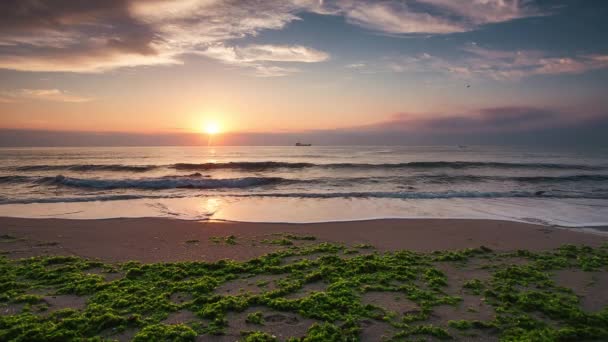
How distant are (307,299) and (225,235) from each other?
168 inches

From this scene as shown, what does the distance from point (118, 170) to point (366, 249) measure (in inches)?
1062

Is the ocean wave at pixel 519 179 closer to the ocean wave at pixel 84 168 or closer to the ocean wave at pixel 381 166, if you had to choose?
the ocean wave at pixel 381 166

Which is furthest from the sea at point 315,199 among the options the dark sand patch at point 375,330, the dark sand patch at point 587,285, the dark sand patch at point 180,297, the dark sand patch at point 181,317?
the dark sand patch at point 375,330

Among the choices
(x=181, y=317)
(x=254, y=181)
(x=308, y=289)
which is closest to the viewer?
(x=181, y=317)

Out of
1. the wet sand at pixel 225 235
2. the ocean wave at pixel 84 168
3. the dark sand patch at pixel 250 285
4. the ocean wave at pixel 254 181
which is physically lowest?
the wet sand at pixel 225 235

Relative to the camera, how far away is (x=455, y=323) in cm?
370

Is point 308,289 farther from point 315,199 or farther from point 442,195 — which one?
point 442,195

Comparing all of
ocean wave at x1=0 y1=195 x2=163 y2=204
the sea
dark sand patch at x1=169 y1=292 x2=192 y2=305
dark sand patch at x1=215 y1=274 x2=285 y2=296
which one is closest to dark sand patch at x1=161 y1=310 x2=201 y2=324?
dark sand patch at x1=169 y1=292 x2=192 y2=305

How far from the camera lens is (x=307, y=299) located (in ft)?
13.8

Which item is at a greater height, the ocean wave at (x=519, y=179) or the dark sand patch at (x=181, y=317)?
the ocean wave at (x=519, y=179)

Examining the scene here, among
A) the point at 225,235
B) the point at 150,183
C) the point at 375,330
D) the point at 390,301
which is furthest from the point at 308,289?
the point at 150,183

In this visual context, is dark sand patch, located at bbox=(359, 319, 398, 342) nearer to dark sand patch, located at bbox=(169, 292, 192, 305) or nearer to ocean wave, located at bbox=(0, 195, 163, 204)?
dark sand patch, located at bbox=(169, 292, 192, 305)

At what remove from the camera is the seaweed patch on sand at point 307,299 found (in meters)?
3.52

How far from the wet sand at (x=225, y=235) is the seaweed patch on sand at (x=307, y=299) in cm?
73
